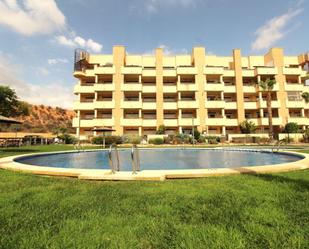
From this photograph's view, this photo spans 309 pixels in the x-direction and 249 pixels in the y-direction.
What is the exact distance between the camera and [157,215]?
3.01 meters

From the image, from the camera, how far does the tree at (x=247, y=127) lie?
34.3 metres

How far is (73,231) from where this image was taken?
2512 mm

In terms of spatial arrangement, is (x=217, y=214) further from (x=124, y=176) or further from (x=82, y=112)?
(x=82, y=112)

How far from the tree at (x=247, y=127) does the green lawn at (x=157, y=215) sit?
32.4m

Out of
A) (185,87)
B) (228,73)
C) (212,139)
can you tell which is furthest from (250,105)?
(212,139)

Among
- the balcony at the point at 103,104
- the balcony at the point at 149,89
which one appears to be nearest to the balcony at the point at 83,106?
the balcony at the point at 103,104

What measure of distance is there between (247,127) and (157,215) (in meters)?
35.5

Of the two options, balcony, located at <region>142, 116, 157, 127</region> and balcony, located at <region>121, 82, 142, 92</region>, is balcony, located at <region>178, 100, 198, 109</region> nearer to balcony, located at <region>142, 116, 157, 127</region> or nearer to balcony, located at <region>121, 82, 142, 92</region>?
balcony, located at <region>142, 116, 157, 127</region>

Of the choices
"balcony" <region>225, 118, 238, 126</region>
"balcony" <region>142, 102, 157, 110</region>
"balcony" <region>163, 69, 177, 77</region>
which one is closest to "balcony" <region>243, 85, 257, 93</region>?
"balcony" <region>225, 118, 238, 126</region>

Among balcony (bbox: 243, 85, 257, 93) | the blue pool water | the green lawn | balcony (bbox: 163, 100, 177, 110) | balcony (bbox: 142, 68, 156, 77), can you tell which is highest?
balcony (bbox: 142, 68, 156, 77)

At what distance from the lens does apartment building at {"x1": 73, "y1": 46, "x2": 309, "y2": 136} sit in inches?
1439

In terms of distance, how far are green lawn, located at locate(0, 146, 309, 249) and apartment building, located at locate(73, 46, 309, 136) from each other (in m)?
31.2

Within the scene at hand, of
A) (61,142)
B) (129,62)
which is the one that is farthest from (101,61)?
(61,142)

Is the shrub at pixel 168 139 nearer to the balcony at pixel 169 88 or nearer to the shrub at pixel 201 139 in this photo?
the shrub at pixel 201 139
